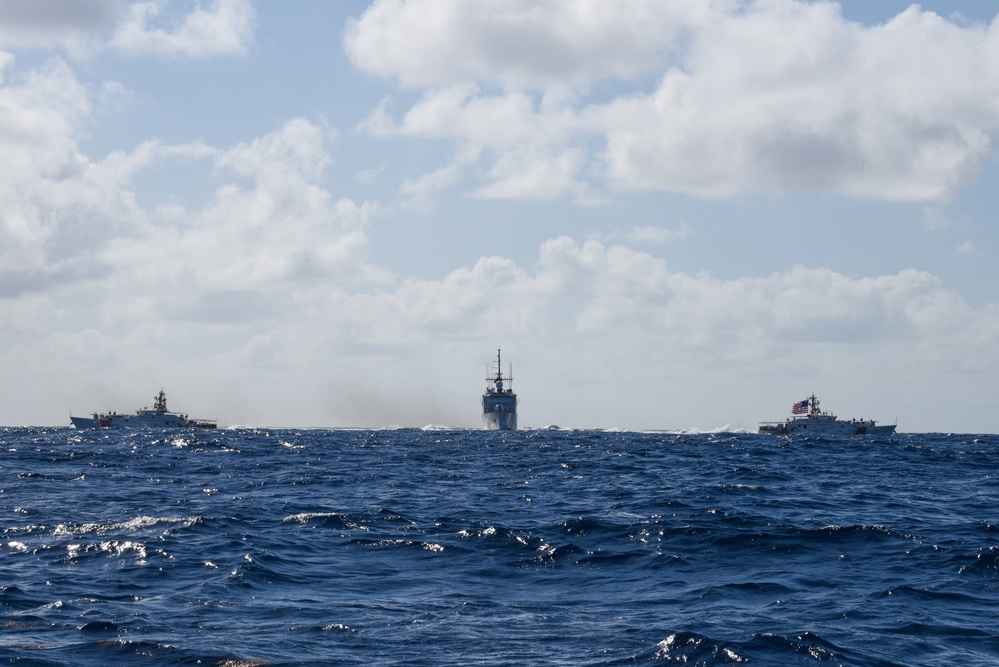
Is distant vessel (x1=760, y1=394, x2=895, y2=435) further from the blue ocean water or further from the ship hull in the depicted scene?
the blue ocean water

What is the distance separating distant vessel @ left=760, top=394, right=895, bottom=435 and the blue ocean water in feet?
444

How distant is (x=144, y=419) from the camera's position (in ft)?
600

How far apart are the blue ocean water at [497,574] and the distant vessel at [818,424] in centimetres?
13546

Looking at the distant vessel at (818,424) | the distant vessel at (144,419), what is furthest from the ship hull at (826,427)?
the distant vessel at (144,419)

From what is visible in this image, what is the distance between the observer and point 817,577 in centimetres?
2450

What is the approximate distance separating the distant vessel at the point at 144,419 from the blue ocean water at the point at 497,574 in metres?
141

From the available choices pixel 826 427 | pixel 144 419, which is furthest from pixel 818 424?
pixel 144 419

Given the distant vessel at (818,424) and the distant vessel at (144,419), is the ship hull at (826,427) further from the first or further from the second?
the distant vessel at (144,419)

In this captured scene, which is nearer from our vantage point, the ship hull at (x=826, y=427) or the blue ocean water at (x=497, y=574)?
the blue ocean water at (x=497, y=574)

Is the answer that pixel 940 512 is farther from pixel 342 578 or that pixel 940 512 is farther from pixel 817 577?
pixel 342 578

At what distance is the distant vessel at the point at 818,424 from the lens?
179m

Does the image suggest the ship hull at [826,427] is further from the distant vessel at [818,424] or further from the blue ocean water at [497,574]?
the blue ocean water at [497,574]

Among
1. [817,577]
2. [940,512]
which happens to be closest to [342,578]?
[817,577]

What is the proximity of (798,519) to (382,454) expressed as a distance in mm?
53381
